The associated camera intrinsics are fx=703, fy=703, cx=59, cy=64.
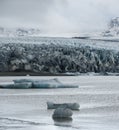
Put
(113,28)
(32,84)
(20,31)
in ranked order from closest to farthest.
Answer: (32,84) < (20,31) < (113,28)

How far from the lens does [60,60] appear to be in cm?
5009

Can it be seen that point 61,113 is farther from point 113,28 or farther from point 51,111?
point 113,28

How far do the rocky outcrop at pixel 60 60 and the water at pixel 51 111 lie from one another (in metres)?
16.7

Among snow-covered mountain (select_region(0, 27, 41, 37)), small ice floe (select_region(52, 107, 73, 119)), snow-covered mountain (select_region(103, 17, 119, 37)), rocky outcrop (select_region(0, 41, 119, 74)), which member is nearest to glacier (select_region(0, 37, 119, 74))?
rocky outcrop (select_region(0, 41, 119, 74))

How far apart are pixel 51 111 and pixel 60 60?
2828 cm

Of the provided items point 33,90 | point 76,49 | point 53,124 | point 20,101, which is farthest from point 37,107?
point 76,49

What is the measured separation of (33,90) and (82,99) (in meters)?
5.81

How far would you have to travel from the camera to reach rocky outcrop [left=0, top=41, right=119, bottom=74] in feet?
165

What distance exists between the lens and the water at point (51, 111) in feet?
60.5

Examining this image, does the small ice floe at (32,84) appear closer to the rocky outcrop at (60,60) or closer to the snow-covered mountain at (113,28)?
the rocky outcrop at (60,60)

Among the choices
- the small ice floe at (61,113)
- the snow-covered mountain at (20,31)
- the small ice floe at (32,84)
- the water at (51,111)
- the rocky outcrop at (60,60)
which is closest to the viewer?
the water at (51,111)

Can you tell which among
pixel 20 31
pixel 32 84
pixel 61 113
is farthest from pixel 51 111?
pixel 20 31

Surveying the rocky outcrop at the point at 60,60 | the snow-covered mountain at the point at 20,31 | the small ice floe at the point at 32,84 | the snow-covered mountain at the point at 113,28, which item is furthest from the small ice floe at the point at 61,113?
the snow-covered mountain at the point at 113,28

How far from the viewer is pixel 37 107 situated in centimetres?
2366
